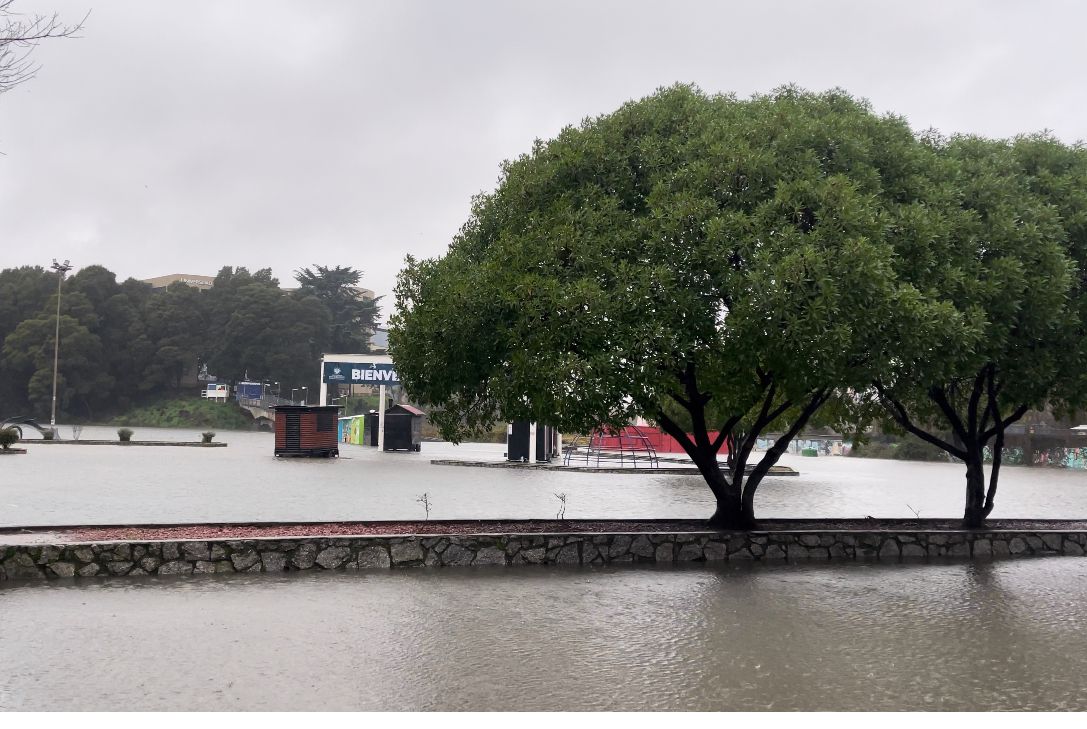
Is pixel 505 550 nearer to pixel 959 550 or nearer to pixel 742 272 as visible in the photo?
pixel 742 272

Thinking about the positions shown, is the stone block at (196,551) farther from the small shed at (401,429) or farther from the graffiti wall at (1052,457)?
the graffiti wall at (1052,457)

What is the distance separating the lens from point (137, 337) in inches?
3634

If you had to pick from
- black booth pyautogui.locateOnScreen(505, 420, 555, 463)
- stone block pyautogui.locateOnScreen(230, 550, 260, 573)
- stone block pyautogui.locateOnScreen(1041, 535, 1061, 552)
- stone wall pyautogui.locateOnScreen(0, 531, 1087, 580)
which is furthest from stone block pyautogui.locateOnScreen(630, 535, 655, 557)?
black booth pyautogui.locateOnScreen(505, 420, 555, 463)

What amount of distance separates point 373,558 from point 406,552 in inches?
16.0

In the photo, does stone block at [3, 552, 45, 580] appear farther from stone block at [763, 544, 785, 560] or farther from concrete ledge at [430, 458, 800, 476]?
concrete ledge at [430, 458, 800, 476]

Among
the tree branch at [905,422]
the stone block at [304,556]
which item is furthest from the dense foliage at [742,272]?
the stone block at [304,556]

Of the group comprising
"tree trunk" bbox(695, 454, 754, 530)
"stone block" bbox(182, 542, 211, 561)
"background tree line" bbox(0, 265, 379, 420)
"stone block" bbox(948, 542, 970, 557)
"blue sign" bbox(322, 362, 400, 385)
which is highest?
"background tree line" bbox(0, 265, 379, 420)

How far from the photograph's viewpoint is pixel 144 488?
21766 millimetres

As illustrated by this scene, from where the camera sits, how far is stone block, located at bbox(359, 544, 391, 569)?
11109mm

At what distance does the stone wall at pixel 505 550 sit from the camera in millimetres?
10102

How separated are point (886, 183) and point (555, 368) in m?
5.52

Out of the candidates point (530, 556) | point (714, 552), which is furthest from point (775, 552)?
point (530, 556)

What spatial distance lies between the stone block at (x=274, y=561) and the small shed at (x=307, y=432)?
2726 cm

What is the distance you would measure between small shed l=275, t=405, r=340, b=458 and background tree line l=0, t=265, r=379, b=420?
55451 millimetres
